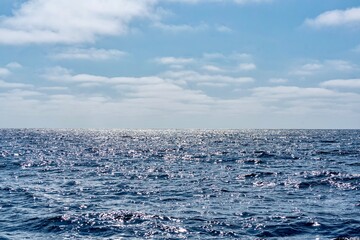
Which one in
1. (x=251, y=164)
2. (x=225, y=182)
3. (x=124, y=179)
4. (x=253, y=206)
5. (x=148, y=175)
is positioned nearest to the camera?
(x=253, y=206)

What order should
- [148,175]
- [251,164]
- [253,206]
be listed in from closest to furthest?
[253,206] < [148,175] < [251,164]

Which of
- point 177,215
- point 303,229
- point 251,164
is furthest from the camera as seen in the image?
point 251,164

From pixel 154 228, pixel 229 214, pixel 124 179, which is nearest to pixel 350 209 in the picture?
pixel 229 214

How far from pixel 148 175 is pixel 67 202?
56.9ft

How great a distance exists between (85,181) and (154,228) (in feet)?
69.2

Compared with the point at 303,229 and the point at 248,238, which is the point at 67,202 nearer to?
the point at 248,238

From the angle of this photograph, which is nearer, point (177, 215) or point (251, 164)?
point (177, 215)

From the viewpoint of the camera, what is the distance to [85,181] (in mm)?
42406

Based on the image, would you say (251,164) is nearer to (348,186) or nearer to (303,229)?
(348,186)

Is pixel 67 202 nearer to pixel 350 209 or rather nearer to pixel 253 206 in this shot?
pixel 253 206

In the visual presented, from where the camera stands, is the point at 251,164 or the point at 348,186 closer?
the point at 348,186

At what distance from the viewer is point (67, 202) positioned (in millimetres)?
30859

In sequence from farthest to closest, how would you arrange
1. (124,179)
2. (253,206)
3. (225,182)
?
(124,179) < (225,182) < (253,206)

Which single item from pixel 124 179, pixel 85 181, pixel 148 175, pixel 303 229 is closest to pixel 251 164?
pixel 148 175
